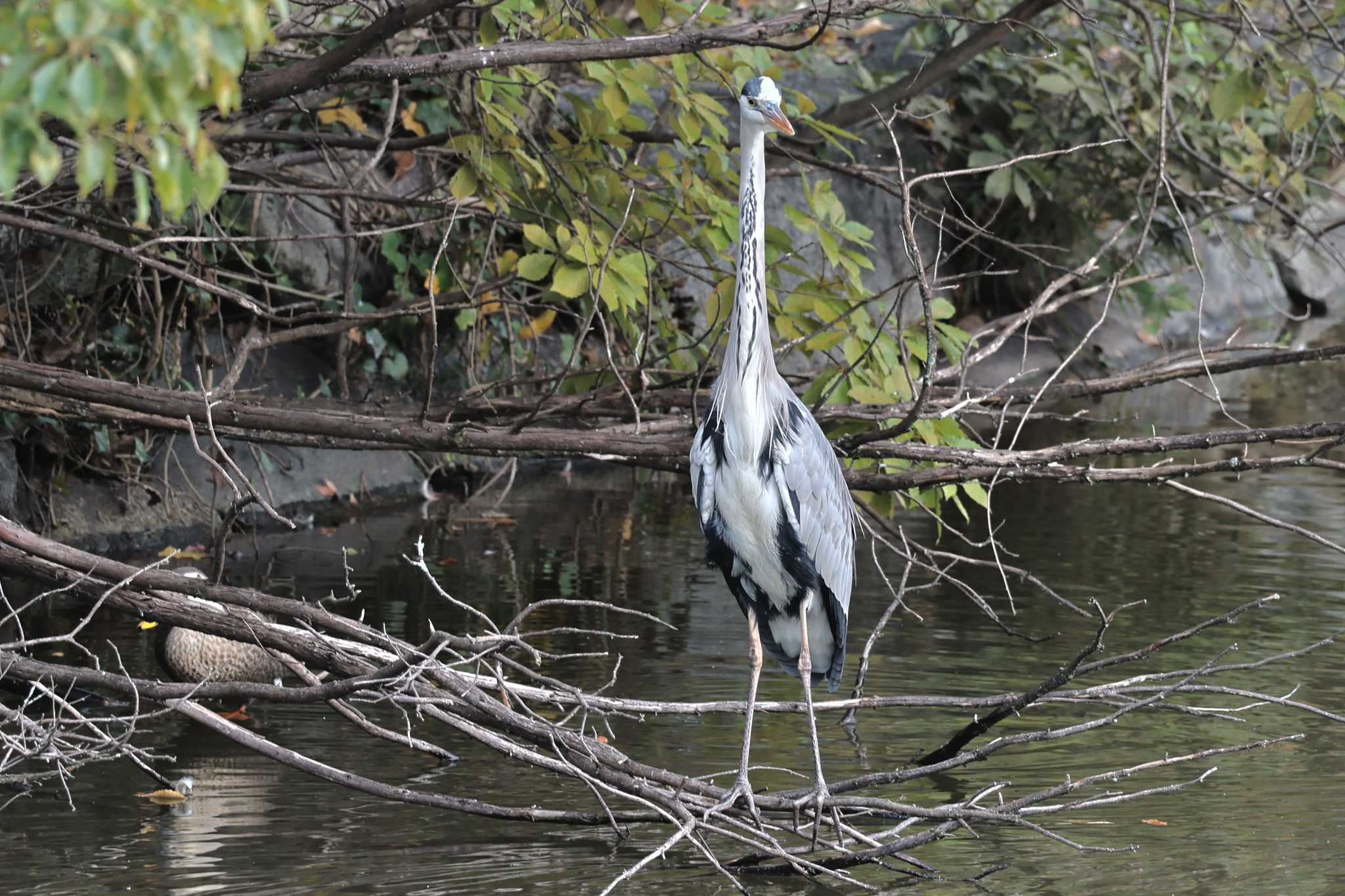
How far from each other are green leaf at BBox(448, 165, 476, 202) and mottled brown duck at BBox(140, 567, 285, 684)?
60.9 inches

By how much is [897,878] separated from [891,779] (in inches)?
9.3

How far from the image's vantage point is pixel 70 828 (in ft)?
12.5

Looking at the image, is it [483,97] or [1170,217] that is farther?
[1170,217]

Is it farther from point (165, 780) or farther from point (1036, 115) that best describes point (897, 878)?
point (1036, 115)

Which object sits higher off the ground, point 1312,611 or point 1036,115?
point 1036,115

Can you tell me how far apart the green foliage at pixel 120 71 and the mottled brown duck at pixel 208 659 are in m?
3.46

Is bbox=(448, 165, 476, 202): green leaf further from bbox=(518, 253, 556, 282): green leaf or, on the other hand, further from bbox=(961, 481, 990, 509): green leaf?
bbox=(961, 481, 990, 509): green leaf

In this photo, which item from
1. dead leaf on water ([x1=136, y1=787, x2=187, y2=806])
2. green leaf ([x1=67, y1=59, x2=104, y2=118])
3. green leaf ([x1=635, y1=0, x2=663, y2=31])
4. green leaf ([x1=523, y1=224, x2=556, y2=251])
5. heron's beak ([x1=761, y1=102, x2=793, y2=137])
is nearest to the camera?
green leaf ([x1=67, y1=59, x2=104, y2=118])

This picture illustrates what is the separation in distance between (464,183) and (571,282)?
60cm

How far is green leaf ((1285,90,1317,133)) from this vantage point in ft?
16.9

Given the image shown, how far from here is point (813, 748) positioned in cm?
383

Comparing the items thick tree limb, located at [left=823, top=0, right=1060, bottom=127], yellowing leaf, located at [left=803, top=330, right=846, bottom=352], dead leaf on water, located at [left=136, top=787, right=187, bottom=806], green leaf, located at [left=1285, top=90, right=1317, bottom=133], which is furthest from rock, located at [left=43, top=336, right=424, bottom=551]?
green leaf, located at [left=1285, top=90, right=1317, bottom=133]

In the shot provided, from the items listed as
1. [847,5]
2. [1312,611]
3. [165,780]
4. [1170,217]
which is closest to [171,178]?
[165,780]

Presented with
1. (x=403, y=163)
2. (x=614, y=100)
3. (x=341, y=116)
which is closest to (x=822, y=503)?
(x=614, y=100)
